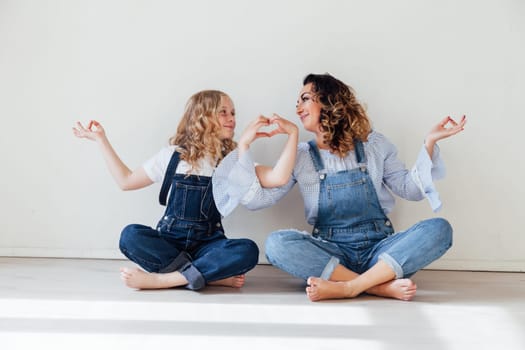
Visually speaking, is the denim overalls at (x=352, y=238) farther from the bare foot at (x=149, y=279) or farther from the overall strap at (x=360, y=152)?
the bare foot at (x=149, y=279)

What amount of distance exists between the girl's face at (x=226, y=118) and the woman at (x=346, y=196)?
0.13 meters

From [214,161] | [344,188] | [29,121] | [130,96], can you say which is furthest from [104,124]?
[344,188]

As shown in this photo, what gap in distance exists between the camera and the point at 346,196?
175 centimetres

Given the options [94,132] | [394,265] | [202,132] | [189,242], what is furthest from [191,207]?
[394,265]

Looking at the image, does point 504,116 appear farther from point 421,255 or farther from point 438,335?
point 438,335

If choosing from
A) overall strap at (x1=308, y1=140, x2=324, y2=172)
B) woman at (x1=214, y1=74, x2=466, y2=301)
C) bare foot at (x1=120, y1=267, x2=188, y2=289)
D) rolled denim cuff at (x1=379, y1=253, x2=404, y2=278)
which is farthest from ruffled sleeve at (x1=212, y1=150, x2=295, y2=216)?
rolled denim cuff at (x1=379, y1=253, x2=404, y2=278)

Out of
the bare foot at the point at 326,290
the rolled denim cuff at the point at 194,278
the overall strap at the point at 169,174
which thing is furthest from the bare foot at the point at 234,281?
the overall strap at the point at 169,174

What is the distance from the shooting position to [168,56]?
6.77 feet

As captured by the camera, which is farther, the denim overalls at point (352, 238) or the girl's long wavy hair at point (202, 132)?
the girl's long wavy hair at point (202, 132)

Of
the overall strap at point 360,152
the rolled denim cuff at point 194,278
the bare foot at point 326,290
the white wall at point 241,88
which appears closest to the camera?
the bare foot at point 326,290

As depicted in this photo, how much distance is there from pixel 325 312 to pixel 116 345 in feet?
1.67

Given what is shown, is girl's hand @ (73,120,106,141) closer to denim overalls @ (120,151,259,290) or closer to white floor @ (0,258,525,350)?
denim overalls @ (120,151,259,290)

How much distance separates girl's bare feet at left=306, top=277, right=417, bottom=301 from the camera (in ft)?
4.99

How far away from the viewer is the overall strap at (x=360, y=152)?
70.7 inches
